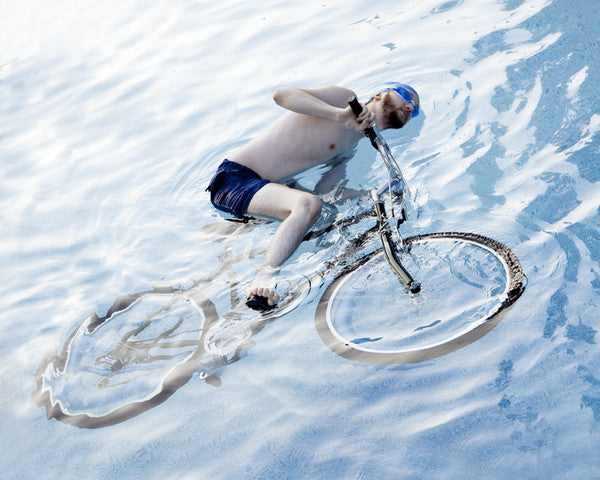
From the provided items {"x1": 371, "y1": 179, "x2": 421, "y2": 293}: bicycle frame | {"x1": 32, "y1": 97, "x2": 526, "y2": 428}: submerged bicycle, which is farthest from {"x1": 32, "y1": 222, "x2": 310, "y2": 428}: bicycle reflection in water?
{"x1": 371, "y1": 179, "x2": 421, "y2": 293}: bicycle frame

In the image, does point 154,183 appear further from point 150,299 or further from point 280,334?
point 280,334

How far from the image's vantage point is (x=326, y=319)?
3.46 metres

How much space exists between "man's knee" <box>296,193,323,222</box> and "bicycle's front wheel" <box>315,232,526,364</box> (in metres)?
0.54

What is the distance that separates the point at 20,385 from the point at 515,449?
9.41ft

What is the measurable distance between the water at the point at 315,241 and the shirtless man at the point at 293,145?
217 millimetres

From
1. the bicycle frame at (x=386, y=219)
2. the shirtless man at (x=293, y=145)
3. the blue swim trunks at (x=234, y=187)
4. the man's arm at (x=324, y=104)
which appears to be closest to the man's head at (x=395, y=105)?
the shirtless man at (x=293, y=145)

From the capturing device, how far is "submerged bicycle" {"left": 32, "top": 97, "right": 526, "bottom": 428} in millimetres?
3225

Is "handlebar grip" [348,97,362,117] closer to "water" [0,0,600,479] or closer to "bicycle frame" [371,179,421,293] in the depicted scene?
"bicycle frame" [371,179,421,293]

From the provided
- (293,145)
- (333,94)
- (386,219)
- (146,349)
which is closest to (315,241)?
(386,219)

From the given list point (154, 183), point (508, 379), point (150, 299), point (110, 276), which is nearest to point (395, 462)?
point (508, 379)

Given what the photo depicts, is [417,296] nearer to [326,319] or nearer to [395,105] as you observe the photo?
[326,319]

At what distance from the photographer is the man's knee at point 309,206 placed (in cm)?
405

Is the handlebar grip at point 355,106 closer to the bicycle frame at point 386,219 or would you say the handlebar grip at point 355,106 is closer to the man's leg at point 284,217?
the bicycle frame at point 386,219

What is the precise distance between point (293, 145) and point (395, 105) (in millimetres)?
832
